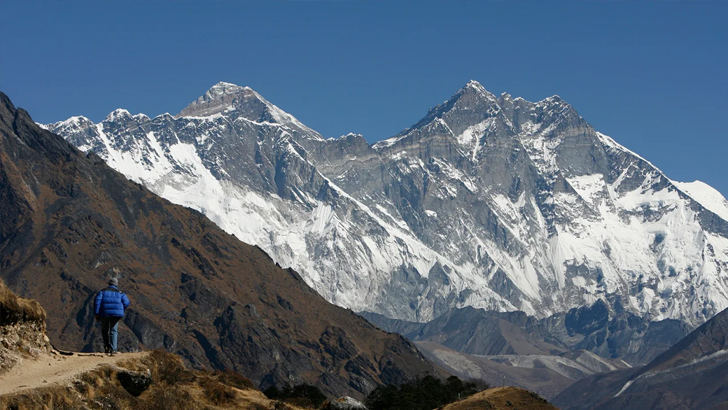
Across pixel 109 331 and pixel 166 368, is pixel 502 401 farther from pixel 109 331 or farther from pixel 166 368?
pixel 109 331

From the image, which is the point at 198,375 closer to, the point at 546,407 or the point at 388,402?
the point at 546,407

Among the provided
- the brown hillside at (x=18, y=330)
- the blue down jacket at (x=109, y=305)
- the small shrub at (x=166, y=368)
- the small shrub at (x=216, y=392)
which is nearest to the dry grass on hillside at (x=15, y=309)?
the brown hillside at (x=18, y=330)

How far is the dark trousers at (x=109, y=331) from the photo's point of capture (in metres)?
44.9

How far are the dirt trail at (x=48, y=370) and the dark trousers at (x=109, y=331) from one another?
56 centimetres

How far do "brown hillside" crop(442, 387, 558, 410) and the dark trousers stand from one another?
145ft

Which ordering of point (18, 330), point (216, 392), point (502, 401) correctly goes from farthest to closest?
point (502, 401) < point (216, 392) < point (18, 330)

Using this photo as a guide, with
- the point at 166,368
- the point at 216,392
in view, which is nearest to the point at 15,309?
the point at 166,368

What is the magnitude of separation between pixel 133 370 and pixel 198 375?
532 inches

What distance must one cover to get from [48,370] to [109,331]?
12.3 ft

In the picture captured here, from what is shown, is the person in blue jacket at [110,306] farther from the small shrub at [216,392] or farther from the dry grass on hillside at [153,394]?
the small shrub at [216,392]

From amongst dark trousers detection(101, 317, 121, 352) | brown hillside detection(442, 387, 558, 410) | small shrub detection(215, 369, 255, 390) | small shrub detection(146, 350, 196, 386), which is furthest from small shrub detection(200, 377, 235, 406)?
brown hillside detection(442, 387, 558, 410)

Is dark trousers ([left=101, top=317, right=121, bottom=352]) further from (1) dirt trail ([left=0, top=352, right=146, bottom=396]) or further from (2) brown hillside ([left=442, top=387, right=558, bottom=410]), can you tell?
(2) brown hillside ([left=442, top=387, right=558, bottom=410])

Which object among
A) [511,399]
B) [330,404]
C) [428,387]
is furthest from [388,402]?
[330,404]

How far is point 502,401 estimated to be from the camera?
299 ft
